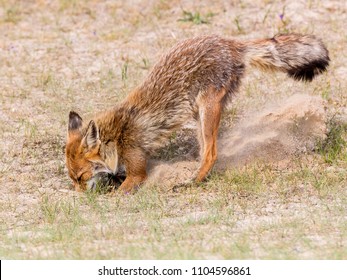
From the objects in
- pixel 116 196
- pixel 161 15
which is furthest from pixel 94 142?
pixel 161 15

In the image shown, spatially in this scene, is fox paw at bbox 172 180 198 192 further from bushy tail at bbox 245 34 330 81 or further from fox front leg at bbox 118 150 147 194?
bushy tail at bbox 245 34 330 81

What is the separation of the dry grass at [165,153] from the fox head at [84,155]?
221mm

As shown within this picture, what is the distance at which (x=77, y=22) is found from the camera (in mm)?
14109

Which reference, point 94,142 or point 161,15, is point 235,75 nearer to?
point 94,142

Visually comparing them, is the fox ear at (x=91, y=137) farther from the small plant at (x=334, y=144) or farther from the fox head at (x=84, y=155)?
the small plant at (x=334, y=144)

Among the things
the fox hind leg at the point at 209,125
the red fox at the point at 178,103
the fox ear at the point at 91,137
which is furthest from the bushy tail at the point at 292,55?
the fox ear at the point at 91,137

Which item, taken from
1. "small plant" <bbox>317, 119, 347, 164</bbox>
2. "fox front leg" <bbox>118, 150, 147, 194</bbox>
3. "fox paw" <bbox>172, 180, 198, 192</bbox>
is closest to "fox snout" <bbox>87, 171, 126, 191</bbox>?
"fox front leg" <bbox>118, 150, 147, 194</bbox>

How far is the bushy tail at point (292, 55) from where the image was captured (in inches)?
388

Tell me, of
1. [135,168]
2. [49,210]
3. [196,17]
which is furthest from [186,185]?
[196,17]

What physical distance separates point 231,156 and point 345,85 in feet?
8.57

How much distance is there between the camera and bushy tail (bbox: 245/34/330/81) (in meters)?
9.86

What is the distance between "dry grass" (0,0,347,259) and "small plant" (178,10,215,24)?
31mm

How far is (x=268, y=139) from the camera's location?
1004 centimetres
